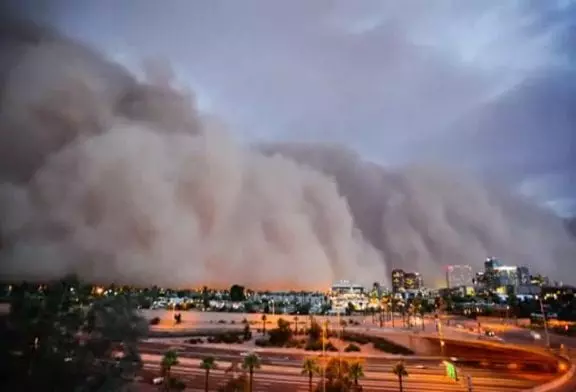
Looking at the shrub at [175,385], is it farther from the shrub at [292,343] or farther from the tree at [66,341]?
the shrub at [292,343]

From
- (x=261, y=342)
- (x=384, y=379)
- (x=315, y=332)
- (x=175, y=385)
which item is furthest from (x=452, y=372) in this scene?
(x=315, y=332)

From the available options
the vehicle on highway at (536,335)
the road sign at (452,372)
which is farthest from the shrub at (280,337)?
the vehicle on highway at (536,335)

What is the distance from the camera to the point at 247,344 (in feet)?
74.5

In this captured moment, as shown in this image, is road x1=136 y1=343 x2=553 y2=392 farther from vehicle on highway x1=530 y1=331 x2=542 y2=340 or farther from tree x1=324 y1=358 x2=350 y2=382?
vehicle on highway x1=530 y1=331 x2=542 y2=340

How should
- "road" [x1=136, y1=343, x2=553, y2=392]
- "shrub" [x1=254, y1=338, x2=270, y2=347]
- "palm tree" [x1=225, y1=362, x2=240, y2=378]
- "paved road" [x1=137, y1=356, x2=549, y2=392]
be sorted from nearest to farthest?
"paved road" [x1=137, y1=356, x2=549, y2=392] → "road" [x1=136, y1=343, x2=553, y2=392] → "palm tree" [x1=225, y1=362, x2=240, y2=378] → "shrub" [x1=254, y1=338, x2=270, y2=347]

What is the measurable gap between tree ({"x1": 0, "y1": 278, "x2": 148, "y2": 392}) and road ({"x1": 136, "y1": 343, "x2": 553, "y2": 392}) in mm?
5850

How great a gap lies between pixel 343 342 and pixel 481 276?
30674 mm

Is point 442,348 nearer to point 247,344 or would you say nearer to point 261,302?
point 247,344

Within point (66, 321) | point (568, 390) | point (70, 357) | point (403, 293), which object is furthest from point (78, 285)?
point (403, 293)

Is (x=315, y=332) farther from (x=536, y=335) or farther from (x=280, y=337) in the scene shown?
(x=536, y=335)

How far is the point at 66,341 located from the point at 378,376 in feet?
35.2

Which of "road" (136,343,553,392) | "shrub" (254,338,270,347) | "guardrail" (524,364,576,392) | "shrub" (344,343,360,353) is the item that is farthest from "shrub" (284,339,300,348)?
"guardrail" (524,364,576,392)

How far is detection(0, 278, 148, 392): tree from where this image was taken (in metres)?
6.38

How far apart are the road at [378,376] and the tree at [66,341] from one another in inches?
230
